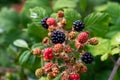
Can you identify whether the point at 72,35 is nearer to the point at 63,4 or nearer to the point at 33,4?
the point at 63,4

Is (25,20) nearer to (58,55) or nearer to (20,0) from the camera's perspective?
(58,55)

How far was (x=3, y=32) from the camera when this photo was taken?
6.19 feet

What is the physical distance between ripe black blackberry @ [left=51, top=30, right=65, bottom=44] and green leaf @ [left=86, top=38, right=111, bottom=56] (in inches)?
5.8

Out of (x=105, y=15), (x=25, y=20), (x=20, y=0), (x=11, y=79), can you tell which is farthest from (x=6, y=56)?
(x=20, y=0)

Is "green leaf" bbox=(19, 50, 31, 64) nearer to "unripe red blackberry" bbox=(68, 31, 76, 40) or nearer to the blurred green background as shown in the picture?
the blurred green background

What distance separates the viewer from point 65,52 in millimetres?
1171

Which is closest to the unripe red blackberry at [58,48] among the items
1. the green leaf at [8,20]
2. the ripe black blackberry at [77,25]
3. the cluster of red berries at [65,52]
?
the cluster of red berries at [65,52]

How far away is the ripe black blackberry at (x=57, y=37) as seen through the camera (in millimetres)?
1170

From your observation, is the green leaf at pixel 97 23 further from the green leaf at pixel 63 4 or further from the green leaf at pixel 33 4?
the green leaf at pixel 33 4

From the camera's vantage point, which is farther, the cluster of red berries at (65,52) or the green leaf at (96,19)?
the green leaf at (96,19)

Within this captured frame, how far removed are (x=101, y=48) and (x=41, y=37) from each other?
0.28 m

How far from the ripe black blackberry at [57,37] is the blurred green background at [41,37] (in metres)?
0.16

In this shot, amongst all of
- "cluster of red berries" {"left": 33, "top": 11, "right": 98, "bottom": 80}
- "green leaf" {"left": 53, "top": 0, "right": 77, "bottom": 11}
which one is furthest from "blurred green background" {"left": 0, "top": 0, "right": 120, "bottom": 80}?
"cluster of red berries" {"left": 33, "top": 11, "right": 98, "bottom": 80}

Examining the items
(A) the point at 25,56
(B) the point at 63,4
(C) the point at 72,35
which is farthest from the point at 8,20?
(C) the point at 72,35
